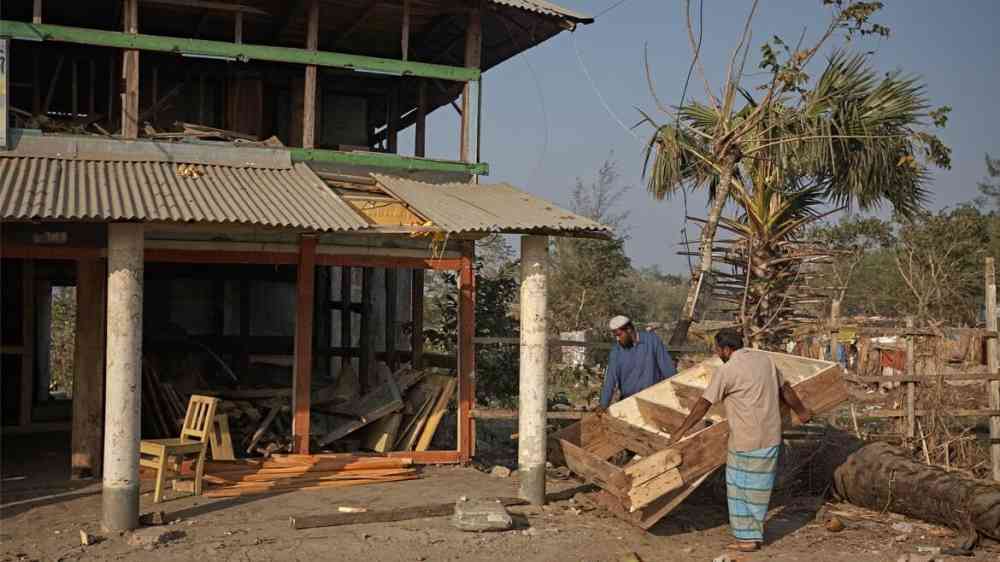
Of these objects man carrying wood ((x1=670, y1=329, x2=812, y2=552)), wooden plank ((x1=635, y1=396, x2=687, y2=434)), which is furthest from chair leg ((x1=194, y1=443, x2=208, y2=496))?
man carrying wood ((x1=670, y1=329, x2=812, y2=552))

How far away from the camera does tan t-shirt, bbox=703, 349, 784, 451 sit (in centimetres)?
733

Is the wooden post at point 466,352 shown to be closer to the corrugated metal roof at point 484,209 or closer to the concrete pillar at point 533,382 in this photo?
the corrugated metal roof at point 484,209

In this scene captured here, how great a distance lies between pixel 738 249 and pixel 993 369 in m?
3.60

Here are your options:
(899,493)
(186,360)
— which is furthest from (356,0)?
(899,493)

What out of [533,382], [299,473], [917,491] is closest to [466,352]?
[533,382]

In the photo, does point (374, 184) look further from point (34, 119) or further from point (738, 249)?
point (738, 249)

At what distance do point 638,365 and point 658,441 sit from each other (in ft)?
4.47

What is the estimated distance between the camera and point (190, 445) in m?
8.81

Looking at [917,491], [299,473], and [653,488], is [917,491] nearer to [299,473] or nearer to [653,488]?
[653,488]

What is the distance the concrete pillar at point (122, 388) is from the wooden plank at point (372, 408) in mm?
3077

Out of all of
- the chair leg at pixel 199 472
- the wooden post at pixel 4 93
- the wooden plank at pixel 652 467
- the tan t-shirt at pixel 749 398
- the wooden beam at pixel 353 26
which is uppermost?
the wooden beam at pixel 353 26

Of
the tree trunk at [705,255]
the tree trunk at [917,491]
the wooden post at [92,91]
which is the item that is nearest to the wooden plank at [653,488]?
the tree trunk at [917,491]

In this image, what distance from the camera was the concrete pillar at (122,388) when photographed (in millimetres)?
7648

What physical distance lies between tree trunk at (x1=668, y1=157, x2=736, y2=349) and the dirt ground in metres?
2.62
